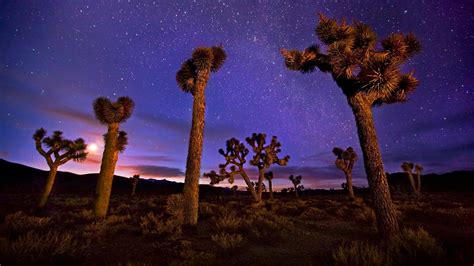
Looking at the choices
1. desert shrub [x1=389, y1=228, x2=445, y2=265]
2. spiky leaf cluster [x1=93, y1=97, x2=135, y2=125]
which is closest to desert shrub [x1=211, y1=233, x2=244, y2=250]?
desert shrub [x1=389, y1=228, x2=445, y2=265]

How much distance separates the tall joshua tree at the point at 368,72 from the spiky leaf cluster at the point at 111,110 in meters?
9.10

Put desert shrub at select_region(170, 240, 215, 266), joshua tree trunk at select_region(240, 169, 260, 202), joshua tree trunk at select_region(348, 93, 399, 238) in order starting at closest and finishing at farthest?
desert shrub at select_region(170, 240, 215, 266) < joshua tree trunk at select_region(348, 93, 399, 238) < joshua tree trunk at select_region(240, 169, 260, 202)

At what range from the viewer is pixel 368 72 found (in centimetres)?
779

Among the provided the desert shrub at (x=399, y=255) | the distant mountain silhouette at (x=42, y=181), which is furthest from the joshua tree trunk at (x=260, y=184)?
the distant mountain silhouette at (x=42, y=181)

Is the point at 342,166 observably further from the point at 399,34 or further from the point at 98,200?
the point at 98,200

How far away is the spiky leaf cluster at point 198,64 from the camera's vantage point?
11000 mm

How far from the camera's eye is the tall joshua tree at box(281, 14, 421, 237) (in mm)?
7055

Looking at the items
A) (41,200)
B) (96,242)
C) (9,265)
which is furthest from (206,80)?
(41,200)

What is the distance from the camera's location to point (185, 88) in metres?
11.7

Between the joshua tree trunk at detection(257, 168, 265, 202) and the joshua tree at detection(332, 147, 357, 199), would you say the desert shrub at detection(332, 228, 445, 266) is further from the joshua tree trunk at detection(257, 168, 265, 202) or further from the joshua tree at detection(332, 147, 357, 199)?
the joshua tree at detection(332, 147, 357, 199)

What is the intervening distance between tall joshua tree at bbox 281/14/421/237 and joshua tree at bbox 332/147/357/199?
58.1ft

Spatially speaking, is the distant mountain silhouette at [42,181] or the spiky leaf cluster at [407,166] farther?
the distant mountain silhouette at [42,181]

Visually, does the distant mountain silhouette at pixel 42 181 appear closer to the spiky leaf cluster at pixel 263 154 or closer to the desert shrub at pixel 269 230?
the spiky leaf cluster at pixel 263 154

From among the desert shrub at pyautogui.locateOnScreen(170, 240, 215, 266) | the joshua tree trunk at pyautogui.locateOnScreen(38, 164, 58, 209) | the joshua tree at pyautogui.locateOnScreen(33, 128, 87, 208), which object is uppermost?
the joshua tree at pyautogui.locateOnScreen(33, 128, 87, 208)
